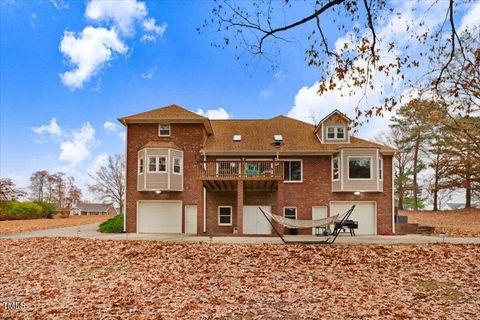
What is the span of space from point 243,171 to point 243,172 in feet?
0.20

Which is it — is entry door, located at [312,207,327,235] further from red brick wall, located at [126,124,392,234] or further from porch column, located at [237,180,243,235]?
porch column, located at [237,180,243,235]

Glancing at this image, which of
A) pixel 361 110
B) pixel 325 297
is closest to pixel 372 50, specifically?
pixel 361 110

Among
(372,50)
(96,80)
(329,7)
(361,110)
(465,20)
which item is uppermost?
(96,80)

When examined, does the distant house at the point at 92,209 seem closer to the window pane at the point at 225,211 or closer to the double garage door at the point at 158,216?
the double garage door at the point at 158,216

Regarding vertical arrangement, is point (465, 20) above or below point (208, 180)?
above

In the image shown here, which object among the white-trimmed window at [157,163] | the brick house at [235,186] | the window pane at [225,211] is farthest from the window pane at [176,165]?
the window pane at [225,211]

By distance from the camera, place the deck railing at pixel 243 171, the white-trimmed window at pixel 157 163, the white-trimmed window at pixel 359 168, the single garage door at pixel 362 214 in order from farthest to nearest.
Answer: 1. the single garage door at pixel 362 214
2. the white-trimmed window at pixel 359 168
3. the white-trimmed window at pixel 157 163
4. the deck railing at pixel 243 171

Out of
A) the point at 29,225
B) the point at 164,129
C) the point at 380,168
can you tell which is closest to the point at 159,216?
the point at 164,129

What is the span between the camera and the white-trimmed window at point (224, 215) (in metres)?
20.0

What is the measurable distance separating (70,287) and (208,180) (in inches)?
382

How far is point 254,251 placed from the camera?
11391 millimetres

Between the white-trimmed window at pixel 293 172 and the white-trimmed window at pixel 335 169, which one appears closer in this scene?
the white-trimmed window at pixel 335 169

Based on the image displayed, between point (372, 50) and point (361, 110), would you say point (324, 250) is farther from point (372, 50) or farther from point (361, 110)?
point (372, 50)

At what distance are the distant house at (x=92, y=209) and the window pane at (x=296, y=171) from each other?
64584 millimetres
